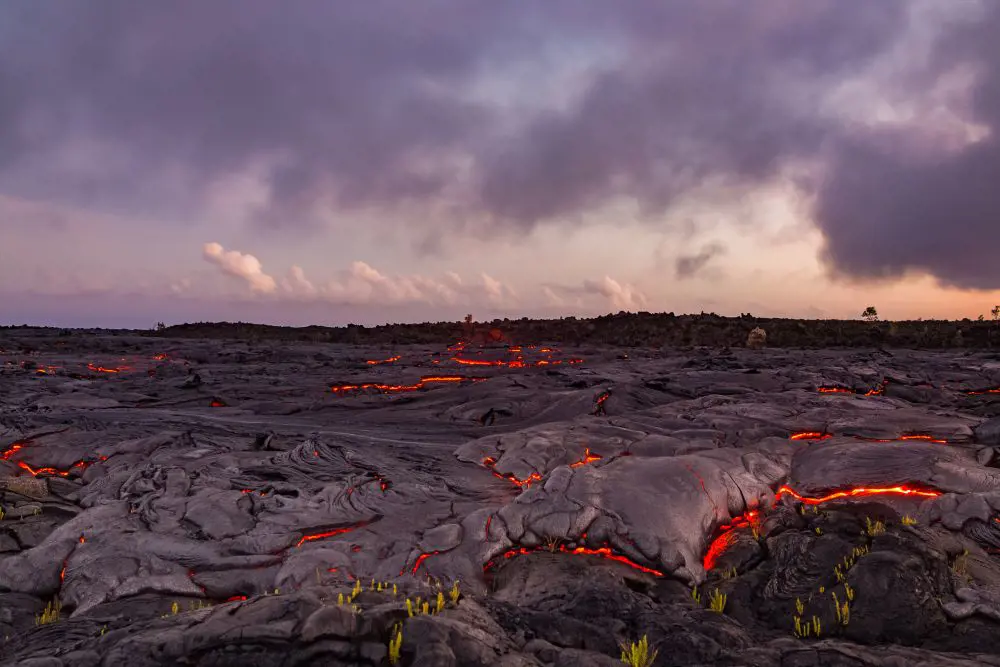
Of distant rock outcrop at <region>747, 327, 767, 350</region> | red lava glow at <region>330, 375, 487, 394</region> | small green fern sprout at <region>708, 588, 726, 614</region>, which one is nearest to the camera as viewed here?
small green fern sprout at <region>708, 588, 726, 614</region>

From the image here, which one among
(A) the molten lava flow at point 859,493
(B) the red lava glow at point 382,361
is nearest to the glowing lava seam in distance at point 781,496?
(A) the molten lava flow at point 859,493

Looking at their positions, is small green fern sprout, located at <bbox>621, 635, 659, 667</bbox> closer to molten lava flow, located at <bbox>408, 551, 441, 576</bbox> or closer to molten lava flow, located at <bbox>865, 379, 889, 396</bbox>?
molten lava flow, located at <bbox>408, 551, 441, 576</bbox>

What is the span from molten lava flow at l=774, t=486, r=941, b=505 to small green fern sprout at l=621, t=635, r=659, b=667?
16.2 ft

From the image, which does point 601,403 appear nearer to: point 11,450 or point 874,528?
point 874,528

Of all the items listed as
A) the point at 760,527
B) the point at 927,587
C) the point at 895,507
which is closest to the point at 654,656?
the point at 927,587

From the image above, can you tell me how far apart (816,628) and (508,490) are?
4741 mm

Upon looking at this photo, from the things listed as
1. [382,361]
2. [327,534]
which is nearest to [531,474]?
[327,534]

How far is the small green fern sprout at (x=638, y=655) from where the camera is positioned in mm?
4039

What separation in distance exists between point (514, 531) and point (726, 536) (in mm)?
2941

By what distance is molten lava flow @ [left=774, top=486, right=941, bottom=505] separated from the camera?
7797 mm

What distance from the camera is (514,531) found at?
278 inches

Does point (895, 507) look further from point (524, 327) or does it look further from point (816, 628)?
point (524, 327)

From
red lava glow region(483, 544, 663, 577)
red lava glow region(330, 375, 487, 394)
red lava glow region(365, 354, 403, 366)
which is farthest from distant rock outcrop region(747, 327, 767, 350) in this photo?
red lava glow region(483, 544, 663, 577)

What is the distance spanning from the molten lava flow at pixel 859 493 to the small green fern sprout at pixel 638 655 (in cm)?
492
